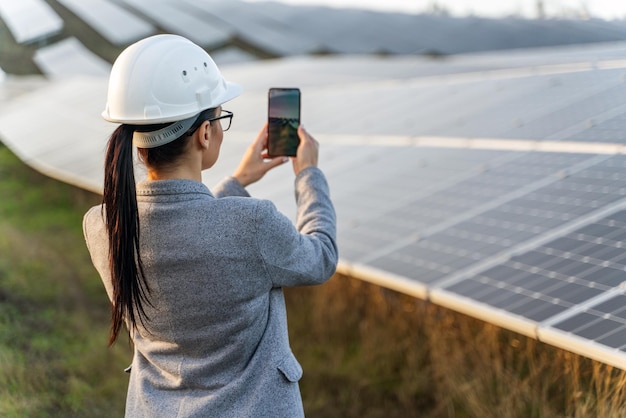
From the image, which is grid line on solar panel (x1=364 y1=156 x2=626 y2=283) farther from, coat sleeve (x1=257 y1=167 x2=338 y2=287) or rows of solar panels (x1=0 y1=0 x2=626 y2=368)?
coat sleeve (x1=257 y1=167 x2=338 y2=287)

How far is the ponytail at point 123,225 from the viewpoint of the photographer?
2.44 metres

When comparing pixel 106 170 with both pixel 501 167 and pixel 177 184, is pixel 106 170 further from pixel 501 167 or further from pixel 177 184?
pixel 501 167

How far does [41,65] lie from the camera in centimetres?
1845

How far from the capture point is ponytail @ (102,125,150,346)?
244cm

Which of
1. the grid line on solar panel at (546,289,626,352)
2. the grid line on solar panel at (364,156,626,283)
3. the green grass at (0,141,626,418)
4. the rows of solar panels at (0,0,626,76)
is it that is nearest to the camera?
the grid line on solar panel at (546,289,626,352)

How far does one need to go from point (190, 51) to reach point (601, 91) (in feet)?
20.3

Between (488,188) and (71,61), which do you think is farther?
(71,61)

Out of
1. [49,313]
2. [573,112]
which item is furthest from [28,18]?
[573,112]

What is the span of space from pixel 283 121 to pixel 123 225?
829 millimetres

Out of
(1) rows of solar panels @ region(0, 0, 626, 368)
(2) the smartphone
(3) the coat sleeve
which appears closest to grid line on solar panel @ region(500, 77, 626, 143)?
(1) rows of solar panels @ region(0, 0, 626, 368)

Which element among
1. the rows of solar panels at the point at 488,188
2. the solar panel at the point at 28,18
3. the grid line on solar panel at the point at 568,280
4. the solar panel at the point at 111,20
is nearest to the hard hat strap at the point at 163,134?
the rows of solar panels at the point at 488,188

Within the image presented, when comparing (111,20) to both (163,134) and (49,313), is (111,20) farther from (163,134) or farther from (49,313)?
(163,134)

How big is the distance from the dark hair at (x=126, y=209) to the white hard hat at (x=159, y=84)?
54 millimetres

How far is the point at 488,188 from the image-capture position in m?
6.82
